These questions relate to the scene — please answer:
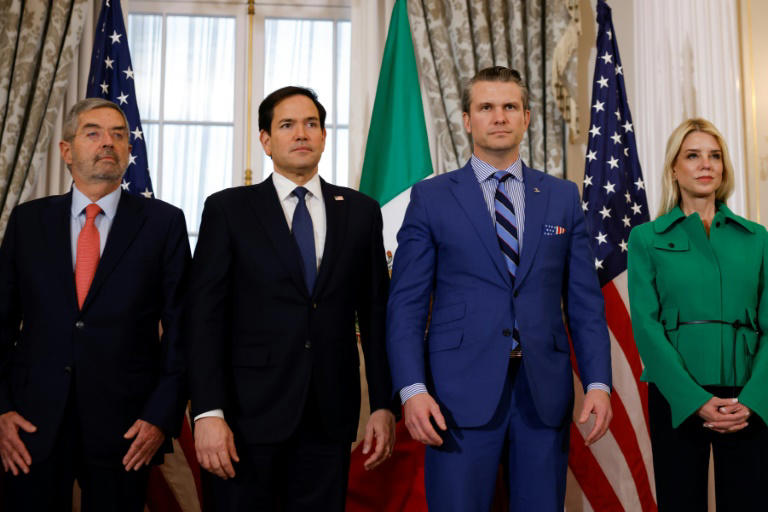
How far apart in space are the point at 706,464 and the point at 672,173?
0.93m

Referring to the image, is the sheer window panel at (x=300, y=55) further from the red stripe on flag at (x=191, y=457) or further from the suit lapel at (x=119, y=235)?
the suit lapel at (x=119, y=235)

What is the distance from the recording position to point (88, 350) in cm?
213

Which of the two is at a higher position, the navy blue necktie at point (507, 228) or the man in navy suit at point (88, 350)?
the navy blue necktie at point (507, 228)

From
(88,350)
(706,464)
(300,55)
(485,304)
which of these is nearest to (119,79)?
(300,55)

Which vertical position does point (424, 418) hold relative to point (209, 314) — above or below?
below

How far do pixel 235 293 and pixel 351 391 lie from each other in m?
0.40

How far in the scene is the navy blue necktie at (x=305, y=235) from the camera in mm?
A: 2160

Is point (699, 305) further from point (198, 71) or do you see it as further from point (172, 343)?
point (198, 71)

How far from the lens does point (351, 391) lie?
2.16m

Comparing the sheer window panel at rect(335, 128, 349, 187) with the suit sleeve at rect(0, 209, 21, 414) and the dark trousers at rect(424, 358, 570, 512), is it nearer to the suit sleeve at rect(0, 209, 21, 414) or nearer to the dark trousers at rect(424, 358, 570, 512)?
the suit sleeve at rect(0, 209, 21, 414)

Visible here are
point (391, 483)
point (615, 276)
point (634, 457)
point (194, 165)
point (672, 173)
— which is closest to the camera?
point (672, 173)

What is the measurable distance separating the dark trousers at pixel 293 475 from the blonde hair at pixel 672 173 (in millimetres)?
1342

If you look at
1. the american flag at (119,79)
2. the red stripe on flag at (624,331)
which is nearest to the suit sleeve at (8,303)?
the american flag at (119,79)

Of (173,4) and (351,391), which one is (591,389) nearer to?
(351,391)
